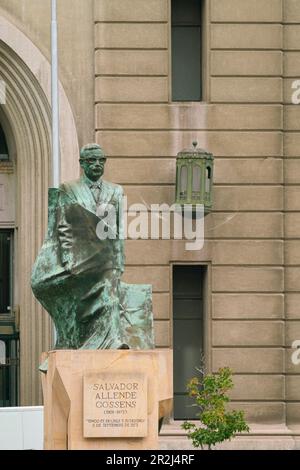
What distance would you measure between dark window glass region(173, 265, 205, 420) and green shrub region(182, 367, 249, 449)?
107 inches

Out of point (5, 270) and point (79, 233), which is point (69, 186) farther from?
point (5, 270)

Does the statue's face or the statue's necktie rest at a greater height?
the statue's face

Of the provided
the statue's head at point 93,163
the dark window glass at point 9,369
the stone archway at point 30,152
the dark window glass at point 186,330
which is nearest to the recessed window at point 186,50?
the stone archway at point 30,152

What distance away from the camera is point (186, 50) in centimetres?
5084

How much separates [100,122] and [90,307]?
1644cm

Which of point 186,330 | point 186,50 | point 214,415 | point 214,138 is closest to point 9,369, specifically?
point 186,330

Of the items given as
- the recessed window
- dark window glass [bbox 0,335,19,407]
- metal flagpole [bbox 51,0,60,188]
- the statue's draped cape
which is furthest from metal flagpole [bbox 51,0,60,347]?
the statue's draped cape

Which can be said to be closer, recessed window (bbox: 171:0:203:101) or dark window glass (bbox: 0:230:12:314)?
recessed window (bbox: 171:0:203:101)

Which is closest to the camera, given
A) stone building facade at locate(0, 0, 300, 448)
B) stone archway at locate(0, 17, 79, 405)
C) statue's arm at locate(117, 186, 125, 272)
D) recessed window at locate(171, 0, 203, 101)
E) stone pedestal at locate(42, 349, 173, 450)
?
stone pedestal at locate(42, 349, 173, 450)

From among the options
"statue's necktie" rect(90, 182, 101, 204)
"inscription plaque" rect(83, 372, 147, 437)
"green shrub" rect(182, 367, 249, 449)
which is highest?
"statue's necktie" rect(90, 182, 101, 204)

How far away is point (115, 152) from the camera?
49.8 metres

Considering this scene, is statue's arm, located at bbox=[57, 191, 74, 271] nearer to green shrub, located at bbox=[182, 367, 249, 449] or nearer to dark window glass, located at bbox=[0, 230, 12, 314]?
green shrub, located at bbox=[182, 367, 249, 449]

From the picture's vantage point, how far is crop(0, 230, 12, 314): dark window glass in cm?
5238

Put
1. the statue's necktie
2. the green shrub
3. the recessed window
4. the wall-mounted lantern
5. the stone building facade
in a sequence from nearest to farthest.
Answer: the statue's necktie → the green shrub → the wall-mounted lantern → the stone building facade → the recessed window
